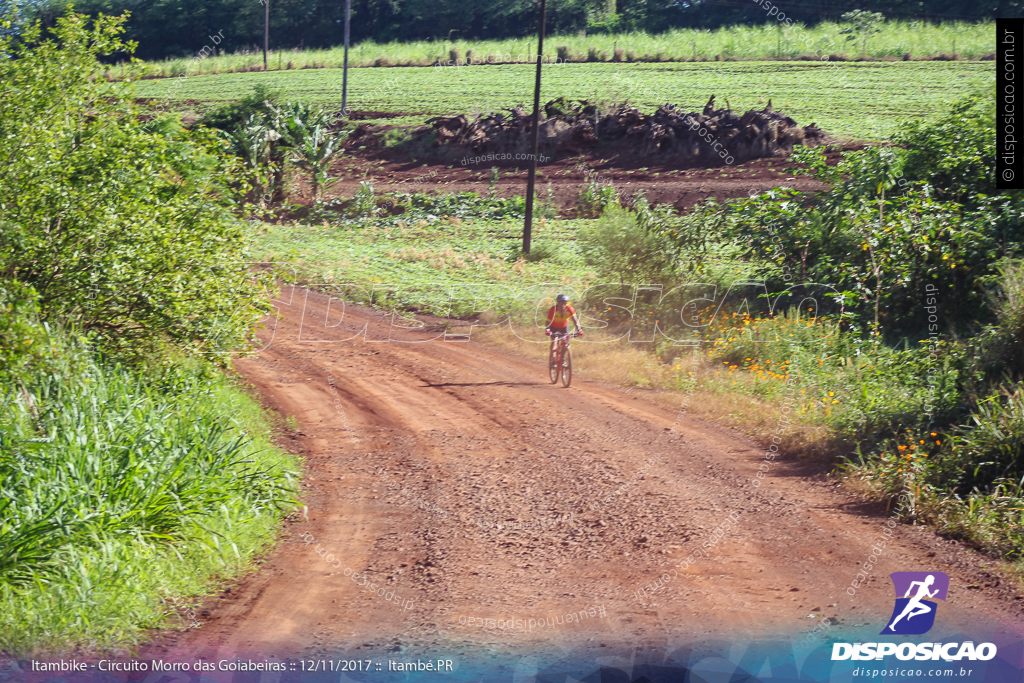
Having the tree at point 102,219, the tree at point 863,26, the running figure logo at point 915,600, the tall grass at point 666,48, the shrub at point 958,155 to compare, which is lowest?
the running figure logo at point 915,600

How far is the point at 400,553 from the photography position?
7121 millimetres

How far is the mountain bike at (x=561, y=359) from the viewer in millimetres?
13891

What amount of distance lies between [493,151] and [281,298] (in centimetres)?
2136

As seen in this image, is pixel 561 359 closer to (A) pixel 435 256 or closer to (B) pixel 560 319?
(B) pixel 560 319

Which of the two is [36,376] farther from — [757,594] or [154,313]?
[757,594]

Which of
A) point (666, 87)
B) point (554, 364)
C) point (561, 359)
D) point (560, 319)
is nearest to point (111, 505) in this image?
point (560, 319)

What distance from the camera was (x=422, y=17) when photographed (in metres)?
60.5

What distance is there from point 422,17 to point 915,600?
6196 cm

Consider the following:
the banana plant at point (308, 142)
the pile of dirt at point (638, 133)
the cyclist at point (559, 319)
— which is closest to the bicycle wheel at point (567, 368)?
the cyclist at point (559, 319)

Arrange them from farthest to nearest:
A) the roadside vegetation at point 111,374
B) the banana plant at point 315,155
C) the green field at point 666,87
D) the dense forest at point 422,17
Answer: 1. the dense forest at point 422,17
2. the green field at point 666,87
3. the banana plant at point 315,155
4. the roadside vegetation at point 111,374

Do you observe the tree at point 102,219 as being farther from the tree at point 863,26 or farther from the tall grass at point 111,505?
the tree at point 863,26

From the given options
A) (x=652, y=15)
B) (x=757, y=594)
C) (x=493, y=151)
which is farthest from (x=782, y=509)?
(x=652, y=15)

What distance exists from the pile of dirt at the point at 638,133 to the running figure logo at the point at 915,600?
31.2 metres

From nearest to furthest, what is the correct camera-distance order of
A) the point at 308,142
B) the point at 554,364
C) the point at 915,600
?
the point at 915,600, the point at 554,364, the point at 308,142
